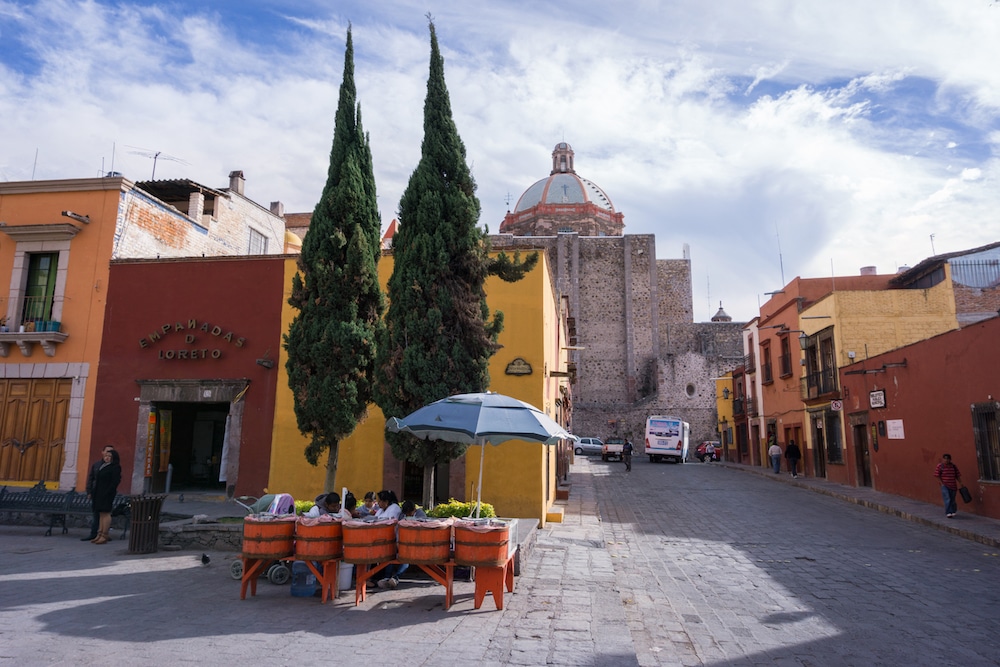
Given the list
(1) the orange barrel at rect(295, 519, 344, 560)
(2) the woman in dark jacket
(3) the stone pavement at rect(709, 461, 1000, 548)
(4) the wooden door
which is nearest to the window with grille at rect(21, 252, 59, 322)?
(4) the wooden door

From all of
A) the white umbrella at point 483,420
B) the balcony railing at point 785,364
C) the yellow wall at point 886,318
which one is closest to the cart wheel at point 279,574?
the white umbrella at point 483,420

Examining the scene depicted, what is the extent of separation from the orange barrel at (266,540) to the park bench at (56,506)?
4.98 meters

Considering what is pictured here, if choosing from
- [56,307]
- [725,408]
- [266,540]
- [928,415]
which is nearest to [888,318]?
[928,415]

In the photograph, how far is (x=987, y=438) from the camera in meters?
12.7

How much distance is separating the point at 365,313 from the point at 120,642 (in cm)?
605

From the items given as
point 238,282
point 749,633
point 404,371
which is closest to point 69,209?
point 238,282

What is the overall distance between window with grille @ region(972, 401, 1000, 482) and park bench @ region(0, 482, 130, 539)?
15.0 metres

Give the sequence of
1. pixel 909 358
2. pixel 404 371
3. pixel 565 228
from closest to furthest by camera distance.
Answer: pixel 404 371, pixel 909 358, pixel 565 228

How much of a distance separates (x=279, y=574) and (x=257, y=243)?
1579cm

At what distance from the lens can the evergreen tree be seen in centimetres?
906

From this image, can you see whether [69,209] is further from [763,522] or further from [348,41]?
[763,522]

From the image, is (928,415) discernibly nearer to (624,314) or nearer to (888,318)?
(888,318)

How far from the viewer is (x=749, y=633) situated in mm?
5711

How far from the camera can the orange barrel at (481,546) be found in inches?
237
